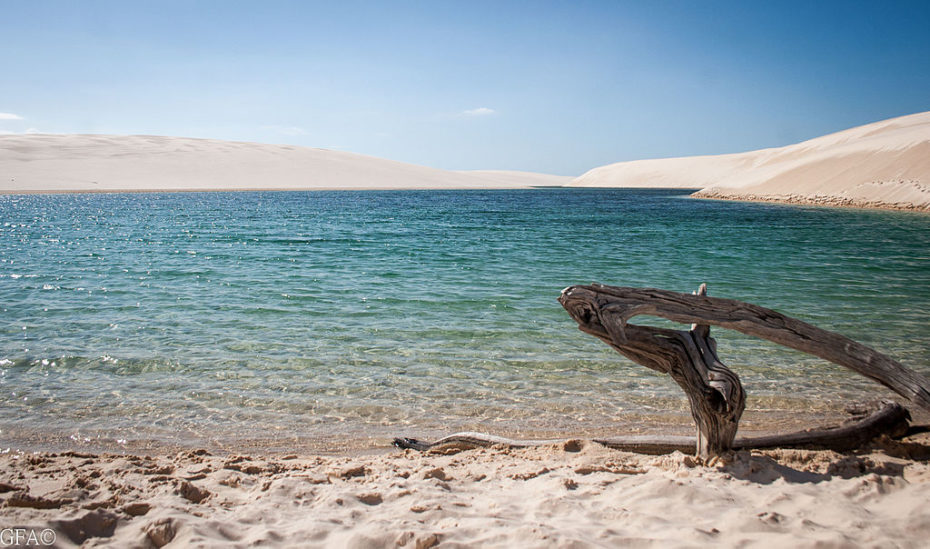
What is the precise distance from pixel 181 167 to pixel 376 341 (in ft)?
289

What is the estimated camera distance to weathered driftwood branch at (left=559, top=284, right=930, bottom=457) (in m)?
3.31

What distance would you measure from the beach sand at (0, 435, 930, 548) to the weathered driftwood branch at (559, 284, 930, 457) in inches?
14.1

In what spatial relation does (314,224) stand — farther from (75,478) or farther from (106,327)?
(75,478)

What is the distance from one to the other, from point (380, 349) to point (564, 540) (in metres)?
4.93

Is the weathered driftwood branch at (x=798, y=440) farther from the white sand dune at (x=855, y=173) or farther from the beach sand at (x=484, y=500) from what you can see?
the white sand dune at (x=855, y=173)

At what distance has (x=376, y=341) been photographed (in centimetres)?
754

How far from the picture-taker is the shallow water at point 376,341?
5.16 meters

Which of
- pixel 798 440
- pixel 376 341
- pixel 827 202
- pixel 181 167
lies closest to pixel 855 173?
pixel 827 202

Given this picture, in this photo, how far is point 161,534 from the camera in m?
2.67

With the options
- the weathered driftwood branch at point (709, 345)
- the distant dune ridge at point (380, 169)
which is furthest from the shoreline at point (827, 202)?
the weathered driftwood branch at point (709, 345)

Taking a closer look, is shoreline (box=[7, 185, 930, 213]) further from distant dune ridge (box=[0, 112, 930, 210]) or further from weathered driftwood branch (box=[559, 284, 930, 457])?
weathered driftwood branch (box=[559, 284, 930, 457])

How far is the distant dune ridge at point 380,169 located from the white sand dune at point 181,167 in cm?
15

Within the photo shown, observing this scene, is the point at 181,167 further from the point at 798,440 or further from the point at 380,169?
the point at 798,440

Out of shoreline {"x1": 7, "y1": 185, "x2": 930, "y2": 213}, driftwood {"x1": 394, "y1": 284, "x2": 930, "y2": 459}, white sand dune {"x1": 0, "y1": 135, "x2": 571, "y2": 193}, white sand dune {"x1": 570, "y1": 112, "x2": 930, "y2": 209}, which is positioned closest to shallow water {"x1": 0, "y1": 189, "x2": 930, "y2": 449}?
driftwood {"x1": 394, "y1": 284, "x2": 930, "y2": 459}
